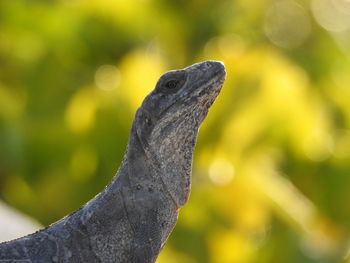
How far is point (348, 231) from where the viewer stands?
9383 mm

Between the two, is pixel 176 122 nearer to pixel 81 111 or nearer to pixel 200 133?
pixel 200 133

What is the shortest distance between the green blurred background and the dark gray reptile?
478 cm

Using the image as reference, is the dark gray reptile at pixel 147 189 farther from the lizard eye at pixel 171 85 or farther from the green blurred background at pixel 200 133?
the green blurred background at pixel 200 133

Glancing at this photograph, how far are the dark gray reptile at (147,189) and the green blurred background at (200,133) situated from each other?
4.78 meters

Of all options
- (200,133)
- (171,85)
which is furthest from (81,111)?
(171,85)

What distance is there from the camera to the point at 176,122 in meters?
2.67

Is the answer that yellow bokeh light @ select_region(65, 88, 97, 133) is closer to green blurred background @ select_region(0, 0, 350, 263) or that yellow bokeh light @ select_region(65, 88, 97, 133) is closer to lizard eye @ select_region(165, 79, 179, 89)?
green blurred background @ select_region(0, 0, 350, 263)

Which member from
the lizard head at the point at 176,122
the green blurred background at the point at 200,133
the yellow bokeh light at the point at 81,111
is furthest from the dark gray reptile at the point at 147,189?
the yellow bokeh light at the point at 81,111

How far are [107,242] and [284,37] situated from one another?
1018 centimetres

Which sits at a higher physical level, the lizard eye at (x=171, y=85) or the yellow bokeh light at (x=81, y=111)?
the lizard eye at (x=171, y=85)

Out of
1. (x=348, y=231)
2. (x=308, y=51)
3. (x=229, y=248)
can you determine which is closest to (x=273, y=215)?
(x=229, y=248)

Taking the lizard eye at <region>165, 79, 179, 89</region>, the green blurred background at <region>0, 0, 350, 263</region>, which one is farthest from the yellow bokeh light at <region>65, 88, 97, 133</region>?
the lizard eye at <region>165, 79, 179, 89</region>

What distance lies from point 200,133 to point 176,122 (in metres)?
5.87

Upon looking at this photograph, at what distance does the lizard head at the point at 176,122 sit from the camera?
267 centimetres
